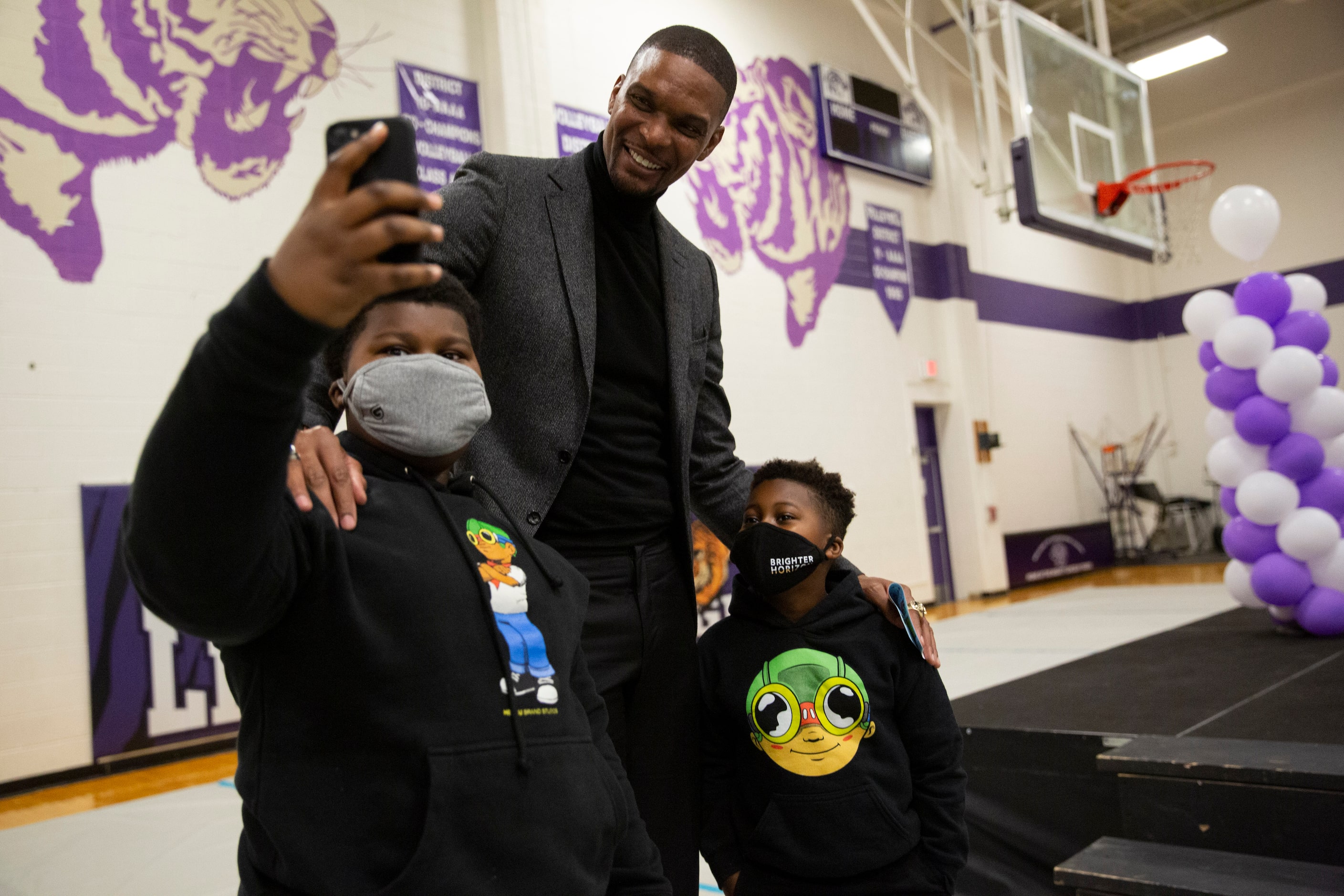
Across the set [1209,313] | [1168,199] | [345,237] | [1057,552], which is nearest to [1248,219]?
[1209,313]

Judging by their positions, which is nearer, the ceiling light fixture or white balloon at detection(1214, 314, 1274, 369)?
white balloon at detection(1214, 314, 1274, 369)

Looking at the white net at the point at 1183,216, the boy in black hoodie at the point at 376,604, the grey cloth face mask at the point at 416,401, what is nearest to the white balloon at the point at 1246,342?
the white net at the point at 1183,216

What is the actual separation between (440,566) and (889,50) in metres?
8.13

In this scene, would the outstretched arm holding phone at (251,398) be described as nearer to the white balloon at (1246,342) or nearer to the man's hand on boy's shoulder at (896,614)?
the man's hand on boy's shoulder at (896,614)

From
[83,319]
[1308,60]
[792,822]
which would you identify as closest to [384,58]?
[83,319]

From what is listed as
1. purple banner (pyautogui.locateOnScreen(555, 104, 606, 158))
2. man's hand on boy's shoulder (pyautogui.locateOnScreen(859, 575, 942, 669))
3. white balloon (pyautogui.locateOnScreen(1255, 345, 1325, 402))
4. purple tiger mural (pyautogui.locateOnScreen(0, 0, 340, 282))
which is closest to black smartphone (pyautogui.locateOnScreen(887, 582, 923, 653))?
man's hand on boy's shoulder (pyautogui.locateOnScreen(859, 575, 942, 669))

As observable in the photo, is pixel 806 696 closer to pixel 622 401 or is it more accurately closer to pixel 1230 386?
pixel 622 401

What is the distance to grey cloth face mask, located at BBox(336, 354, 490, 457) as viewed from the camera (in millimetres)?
998

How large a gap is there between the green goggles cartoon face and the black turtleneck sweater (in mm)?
392

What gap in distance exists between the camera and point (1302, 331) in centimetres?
454

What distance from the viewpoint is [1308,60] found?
36.4 ft

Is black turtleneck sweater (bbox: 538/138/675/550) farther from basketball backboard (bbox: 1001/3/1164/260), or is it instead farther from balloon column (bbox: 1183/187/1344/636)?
basketball backboard (bbox: 1001/3/1164/260)

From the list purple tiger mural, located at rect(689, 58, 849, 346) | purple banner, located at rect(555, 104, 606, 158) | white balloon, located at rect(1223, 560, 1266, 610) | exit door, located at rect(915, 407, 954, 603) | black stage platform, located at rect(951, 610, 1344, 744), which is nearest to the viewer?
black stage platform, located at rect(951, 610, 1344, 744)

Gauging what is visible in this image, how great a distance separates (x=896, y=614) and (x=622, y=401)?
648mm
